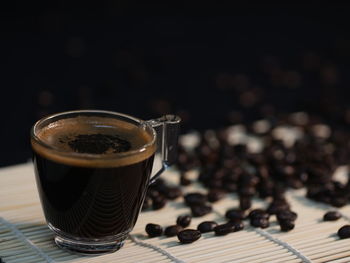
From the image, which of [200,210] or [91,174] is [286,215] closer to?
[200,210]

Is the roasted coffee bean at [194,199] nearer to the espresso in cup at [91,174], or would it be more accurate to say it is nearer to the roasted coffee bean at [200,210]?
the roasted coffee bean at [200,210]

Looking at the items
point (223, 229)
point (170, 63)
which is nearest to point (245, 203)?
point (223, 229)

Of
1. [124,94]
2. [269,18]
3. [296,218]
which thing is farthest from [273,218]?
[269,18]

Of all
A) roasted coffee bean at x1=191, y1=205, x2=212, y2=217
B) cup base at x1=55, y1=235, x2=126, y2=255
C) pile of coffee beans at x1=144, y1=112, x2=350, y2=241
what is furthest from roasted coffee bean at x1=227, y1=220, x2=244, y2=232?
cup base at x1=55, y1=235, x2=126, y2=255

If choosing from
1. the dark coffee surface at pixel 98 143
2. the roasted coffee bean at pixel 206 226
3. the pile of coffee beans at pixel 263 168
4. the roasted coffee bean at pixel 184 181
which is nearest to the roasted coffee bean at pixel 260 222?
the pile of coffee beans at pixel 263 168

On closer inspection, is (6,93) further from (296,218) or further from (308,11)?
(308,11)

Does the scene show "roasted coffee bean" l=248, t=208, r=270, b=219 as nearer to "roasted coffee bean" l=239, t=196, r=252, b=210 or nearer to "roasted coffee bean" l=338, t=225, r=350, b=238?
"roasted coffee bean" l=239, t=196, r=252, b=210
